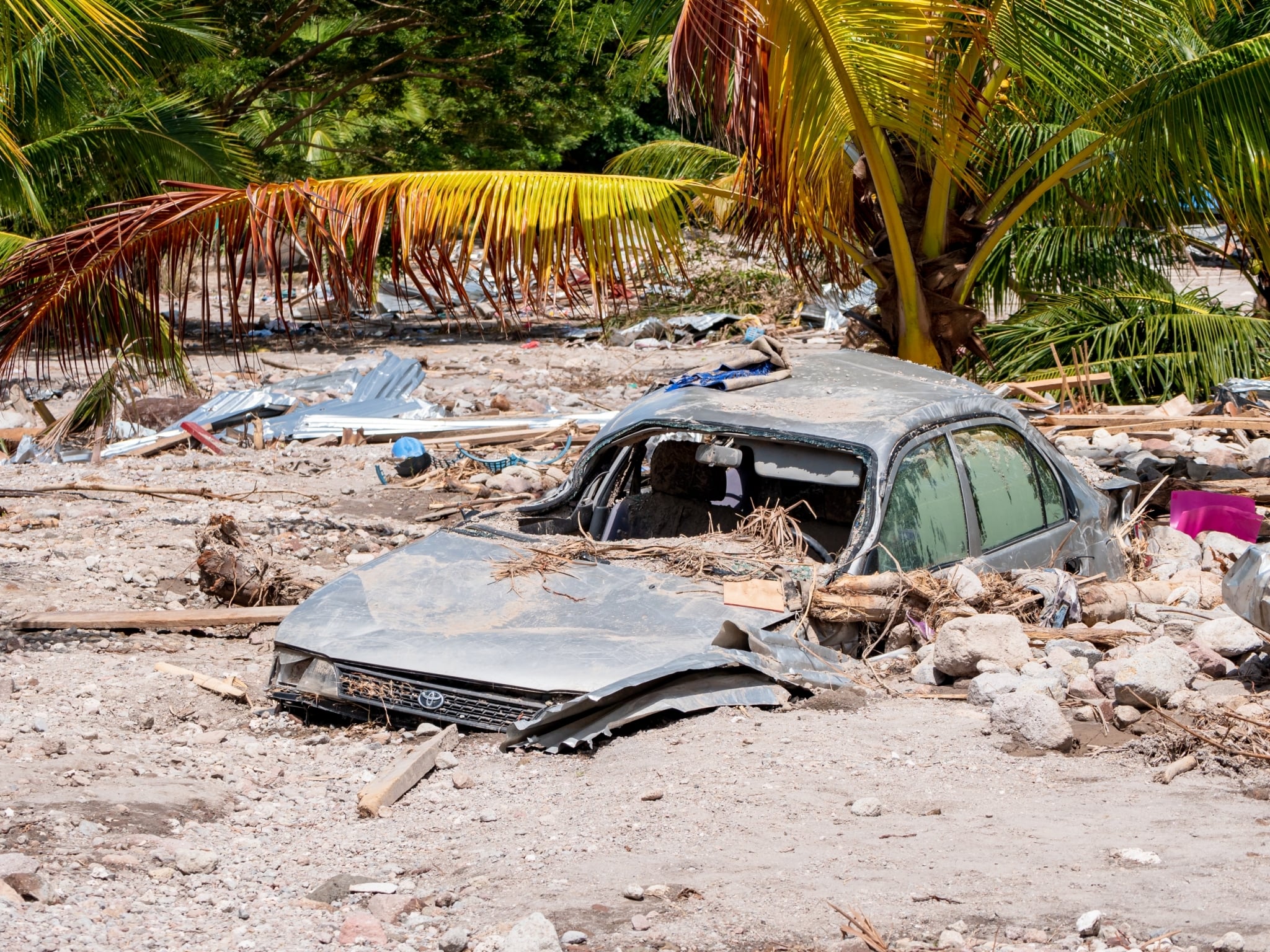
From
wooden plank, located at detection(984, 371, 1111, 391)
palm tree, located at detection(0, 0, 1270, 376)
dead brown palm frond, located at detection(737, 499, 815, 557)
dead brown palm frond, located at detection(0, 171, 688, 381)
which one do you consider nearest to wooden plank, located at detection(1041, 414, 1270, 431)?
wooden plank, located at detection(984, 371, 1111, 391)

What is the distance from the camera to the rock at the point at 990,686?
5.08 m

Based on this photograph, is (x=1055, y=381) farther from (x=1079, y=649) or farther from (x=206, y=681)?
(x=206, y=681)

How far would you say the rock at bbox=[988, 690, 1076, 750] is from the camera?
468 centimetres

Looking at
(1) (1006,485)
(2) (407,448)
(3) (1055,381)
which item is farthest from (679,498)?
(3) (1055,381)

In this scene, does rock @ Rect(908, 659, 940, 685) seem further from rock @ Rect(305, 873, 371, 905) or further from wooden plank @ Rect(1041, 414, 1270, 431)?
wooden plank @ Rect(1041, 414, 1270, 431)

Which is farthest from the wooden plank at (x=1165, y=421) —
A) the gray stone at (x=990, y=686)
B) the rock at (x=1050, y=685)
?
the gray stone at (x=990, y=686)

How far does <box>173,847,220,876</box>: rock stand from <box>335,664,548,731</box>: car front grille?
1.05 m

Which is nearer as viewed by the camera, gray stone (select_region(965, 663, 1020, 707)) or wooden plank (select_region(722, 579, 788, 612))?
gray stone (select_region(965, 663, 1020, 707))

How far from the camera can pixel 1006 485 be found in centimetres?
617

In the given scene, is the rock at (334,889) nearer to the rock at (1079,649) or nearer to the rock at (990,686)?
the rock at (990,686)

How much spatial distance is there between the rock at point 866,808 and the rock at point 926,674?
1.32 metres

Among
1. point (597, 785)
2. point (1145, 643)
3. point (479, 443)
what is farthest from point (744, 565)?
point (479, 443)

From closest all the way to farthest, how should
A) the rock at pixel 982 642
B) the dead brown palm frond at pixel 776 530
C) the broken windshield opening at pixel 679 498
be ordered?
the rock at pixel 982 642, the dead brown palm frond at pixel 776 530, the broken windshield opening at pixel 679 498

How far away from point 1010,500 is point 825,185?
109 inches
